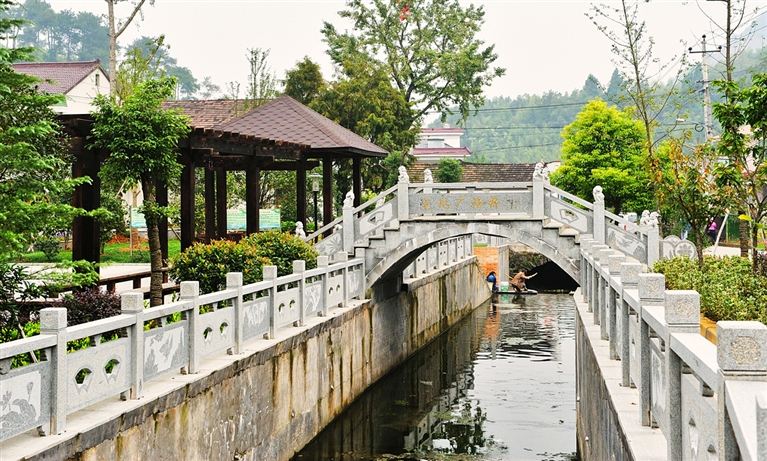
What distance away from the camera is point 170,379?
9039 millimetres

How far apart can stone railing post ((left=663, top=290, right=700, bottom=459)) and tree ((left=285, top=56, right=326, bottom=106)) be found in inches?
1147

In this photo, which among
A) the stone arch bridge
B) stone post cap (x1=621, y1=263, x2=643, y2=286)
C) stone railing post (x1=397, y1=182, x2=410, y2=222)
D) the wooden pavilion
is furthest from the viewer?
stone railing post (x1=397, y1=182, x2=410, y2=222)

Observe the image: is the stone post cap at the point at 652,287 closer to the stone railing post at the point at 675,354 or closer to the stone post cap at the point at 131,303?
the stone railing post at the point at 675,354

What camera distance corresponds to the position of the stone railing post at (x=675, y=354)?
14.6 ft

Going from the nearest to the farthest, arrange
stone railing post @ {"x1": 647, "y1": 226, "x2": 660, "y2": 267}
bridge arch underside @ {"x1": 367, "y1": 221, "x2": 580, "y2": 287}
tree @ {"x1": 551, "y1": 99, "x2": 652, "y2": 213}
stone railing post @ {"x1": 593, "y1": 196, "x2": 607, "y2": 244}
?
stone railing post @ {"x1": 647, "y1": 226, "x2": 660, "y2": 267} < stone railing post @ {"x1": 593, "y1": 196, "x2": 607, "y2": 244} < bridge arch underside @ {"x1": 367, "y1": 221, "x2": 580, "y2": 287} < tree @ {"x1": 551, "y1": 99, "x2": 652, "y2": 213}

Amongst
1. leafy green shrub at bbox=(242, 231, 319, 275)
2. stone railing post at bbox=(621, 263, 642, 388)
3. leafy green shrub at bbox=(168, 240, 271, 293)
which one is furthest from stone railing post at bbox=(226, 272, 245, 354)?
stone railing post at bbox=(621, 263, 642, 388)

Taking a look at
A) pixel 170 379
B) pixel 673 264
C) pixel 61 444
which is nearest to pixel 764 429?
pixel 61 444

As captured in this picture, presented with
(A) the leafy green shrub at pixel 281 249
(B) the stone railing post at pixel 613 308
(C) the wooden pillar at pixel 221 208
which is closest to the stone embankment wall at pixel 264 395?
(A) the leafy green shrub at pixel 281 249

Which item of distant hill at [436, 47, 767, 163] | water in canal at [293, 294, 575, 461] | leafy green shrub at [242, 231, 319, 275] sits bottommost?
water in canal at [293, 294, 575, 461]

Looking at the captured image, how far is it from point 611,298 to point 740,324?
5.76m

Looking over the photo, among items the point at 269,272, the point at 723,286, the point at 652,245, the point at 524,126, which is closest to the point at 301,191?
the point at 652,245

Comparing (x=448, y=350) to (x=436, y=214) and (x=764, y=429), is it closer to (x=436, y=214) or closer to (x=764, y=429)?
(x=436, y=214)

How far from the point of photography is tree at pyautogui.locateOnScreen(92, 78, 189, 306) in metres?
12.1

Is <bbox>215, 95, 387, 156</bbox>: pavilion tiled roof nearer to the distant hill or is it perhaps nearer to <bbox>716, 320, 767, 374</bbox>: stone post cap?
<bbox>716, 320, 767, 374</bbox>: stone post cap
